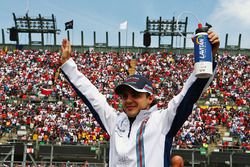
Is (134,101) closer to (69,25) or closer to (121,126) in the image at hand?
(121,126)

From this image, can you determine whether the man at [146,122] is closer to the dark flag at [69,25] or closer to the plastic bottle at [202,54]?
the plastic bottle at [202,54]

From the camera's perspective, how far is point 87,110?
87.8ft

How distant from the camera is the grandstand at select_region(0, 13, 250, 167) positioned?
20.9 meters

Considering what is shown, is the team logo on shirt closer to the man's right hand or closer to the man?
the man

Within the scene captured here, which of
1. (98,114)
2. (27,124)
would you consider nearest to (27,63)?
(27,124)

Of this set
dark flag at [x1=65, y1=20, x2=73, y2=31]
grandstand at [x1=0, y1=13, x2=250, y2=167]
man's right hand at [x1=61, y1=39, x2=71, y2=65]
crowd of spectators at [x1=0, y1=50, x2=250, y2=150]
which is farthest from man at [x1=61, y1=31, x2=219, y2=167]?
dark flag at [x1=65, y1=20, x2=73, y2=31]

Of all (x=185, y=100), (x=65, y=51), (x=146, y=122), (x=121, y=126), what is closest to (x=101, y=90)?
(x=65, y=51)

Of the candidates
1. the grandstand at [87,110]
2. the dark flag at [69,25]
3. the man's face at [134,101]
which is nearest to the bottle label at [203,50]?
the man's face at [134,101]

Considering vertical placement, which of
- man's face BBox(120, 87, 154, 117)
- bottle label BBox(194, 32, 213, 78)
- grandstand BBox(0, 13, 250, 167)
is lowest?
grandstand BBox(0, 13, 250, 167)

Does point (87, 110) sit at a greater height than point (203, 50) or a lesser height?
lesser

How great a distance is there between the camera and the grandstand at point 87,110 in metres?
20.9

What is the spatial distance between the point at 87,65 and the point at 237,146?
65.6 feet

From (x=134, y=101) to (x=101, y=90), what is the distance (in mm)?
27528

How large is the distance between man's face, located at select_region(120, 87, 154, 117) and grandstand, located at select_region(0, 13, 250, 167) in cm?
1073
